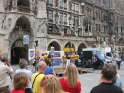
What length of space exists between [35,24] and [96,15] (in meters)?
22.3

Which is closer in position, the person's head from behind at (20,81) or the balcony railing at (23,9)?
the person's head from behind at (20,81)

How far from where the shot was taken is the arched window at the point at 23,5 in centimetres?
4192

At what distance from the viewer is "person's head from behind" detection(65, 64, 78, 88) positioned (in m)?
6.52

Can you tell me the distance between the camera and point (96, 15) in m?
64.1

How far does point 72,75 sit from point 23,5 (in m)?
37.3

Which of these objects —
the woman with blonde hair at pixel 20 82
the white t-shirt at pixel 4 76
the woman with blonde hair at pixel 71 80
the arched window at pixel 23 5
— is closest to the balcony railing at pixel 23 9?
the arched window at pixel 23 5

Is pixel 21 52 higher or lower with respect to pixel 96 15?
lower

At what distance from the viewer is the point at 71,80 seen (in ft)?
21.6

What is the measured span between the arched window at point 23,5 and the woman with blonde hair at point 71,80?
35844mm

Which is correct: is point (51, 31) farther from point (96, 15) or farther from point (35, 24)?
point (96, 15)

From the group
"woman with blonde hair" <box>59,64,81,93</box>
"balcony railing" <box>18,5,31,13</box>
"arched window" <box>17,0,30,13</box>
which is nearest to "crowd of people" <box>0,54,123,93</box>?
"woman with blonde hair" <box>59,64,81,93</box>

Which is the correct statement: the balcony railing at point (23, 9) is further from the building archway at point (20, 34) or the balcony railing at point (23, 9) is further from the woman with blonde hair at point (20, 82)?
the woman with blonde hair at point (20, 82)

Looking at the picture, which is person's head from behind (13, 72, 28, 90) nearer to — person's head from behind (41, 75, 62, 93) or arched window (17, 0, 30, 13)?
person's head from behind (41, 75, 62, 93)

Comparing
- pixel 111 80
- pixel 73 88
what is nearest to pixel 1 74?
pixel 73 88
